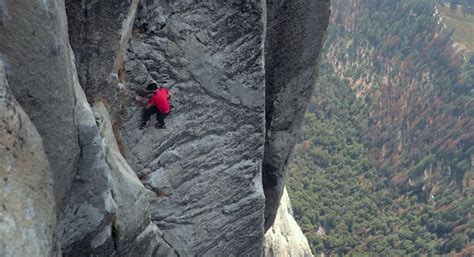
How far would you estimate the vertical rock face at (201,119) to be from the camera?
12438 millimetres

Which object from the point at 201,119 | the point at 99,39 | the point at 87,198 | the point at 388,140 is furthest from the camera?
the point at 388,140

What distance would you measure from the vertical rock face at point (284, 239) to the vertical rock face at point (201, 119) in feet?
39.8

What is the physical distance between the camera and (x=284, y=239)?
29859mm

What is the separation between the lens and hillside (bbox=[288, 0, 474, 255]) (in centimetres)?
7625

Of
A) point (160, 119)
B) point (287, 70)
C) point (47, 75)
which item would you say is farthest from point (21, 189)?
point (287, 70)

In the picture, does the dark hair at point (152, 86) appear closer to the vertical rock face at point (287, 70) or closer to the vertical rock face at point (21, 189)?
the vertical rock face at point (287, 70)

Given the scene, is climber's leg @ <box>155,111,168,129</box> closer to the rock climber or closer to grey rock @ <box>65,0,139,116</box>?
the rock climber

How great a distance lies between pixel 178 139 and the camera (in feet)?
43.8

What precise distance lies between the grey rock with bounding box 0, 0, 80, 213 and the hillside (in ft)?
202

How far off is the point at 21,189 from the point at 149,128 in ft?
20.3

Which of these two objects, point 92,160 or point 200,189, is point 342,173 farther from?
point 92,160

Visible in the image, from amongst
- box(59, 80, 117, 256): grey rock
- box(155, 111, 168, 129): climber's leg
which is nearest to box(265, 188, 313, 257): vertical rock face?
box(155, 111, 168, 129): climber's leg

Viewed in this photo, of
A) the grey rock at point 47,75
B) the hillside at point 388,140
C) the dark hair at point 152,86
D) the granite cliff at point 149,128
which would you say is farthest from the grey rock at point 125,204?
the hillside at point 388,140

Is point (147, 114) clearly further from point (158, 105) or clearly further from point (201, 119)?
point (201, 119)
